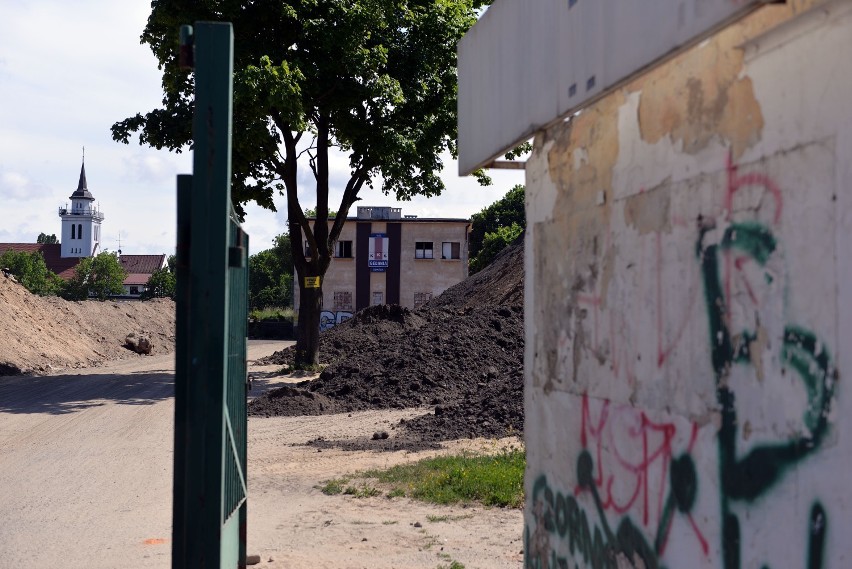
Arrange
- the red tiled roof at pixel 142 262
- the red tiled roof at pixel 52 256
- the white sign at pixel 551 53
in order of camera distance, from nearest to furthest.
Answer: the white sign at pixel 551 53
the red tiled roof at pixel 52 256
the red tiled roof at pixel 142 262

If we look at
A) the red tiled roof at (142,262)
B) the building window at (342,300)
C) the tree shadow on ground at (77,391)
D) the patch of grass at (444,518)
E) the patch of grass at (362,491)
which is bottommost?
the patch of grass at (362,491)

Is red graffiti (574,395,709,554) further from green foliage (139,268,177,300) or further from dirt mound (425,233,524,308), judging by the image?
green foliage (139,268,177,300)

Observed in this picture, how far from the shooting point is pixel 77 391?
2153cm

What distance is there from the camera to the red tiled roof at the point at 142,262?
468 ft

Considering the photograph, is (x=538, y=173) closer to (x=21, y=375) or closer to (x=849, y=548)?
(x=849, y=548)

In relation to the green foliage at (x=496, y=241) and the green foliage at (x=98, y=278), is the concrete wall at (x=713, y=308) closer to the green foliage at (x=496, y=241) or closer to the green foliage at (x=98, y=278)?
the green foliage at (x=496, y=241)

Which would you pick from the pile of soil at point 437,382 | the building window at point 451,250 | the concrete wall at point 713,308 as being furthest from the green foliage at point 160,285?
the concrete wall at point 713,308

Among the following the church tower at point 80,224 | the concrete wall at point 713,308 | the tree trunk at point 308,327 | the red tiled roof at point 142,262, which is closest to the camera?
the concrete wall at point 713,308

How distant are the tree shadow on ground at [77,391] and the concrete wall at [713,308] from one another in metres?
12.6

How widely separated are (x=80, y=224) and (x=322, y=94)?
14706cm

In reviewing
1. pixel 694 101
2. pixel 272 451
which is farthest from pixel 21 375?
pixel 694 101

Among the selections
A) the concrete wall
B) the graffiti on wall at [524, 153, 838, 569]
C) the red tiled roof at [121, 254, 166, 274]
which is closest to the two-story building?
the concrete wall

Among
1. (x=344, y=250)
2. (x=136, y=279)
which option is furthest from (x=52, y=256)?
(x=344, y=250)

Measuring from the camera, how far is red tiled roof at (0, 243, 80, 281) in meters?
124
